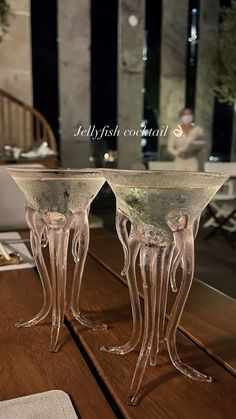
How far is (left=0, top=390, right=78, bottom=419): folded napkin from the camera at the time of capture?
0.45 metres

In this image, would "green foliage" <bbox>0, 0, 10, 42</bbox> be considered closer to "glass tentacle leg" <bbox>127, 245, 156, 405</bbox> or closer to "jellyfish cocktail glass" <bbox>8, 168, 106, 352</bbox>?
"jellyfish cocktail glass" <bbox>8, 168, 106, 352</bbox>

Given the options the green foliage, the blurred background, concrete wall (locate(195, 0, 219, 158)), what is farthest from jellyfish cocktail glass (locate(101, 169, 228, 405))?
concrete wall (locate(195, 0, 219, 158))

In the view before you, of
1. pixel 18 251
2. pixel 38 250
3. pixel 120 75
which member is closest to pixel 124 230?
pixel 38 250

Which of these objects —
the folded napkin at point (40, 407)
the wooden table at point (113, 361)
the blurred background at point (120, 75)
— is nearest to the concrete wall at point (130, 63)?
the blurred background at point (120, 75)

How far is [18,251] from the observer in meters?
1.11

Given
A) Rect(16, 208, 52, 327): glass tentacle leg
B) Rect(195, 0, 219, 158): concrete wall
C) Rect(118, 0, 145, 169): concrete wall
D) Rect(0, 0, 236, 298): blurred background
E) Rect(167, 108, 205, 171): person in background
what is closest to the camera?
Rect(16, 208, 52, 327): glass tentacle leg

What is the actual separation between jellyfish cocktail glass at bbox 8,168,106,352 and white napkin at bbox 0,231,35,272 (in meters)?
0.26

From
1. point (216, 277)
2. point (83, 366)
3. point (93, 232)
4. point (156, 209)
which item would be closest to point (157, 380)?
point (83, 366)

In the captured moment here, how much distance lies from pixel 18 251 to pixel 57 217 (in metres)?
0.49

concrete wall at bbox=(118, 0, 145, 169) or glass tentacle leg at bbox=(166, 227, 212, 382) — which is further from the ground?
concrete wall at bbox=(118, 0, 145, 169)

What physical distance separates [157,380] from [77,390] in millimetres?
102

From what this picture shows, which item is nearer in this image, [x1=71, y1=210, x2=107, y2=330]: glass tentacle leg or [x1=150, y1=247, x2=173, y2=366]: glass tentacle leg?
[x1=150, y1=247, x2=173, y2=366]: glass tentacle leg

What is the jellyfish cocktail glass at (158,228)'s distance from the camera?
0.49 meters

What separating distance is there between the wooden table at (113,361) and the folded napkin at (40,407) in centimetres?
1
